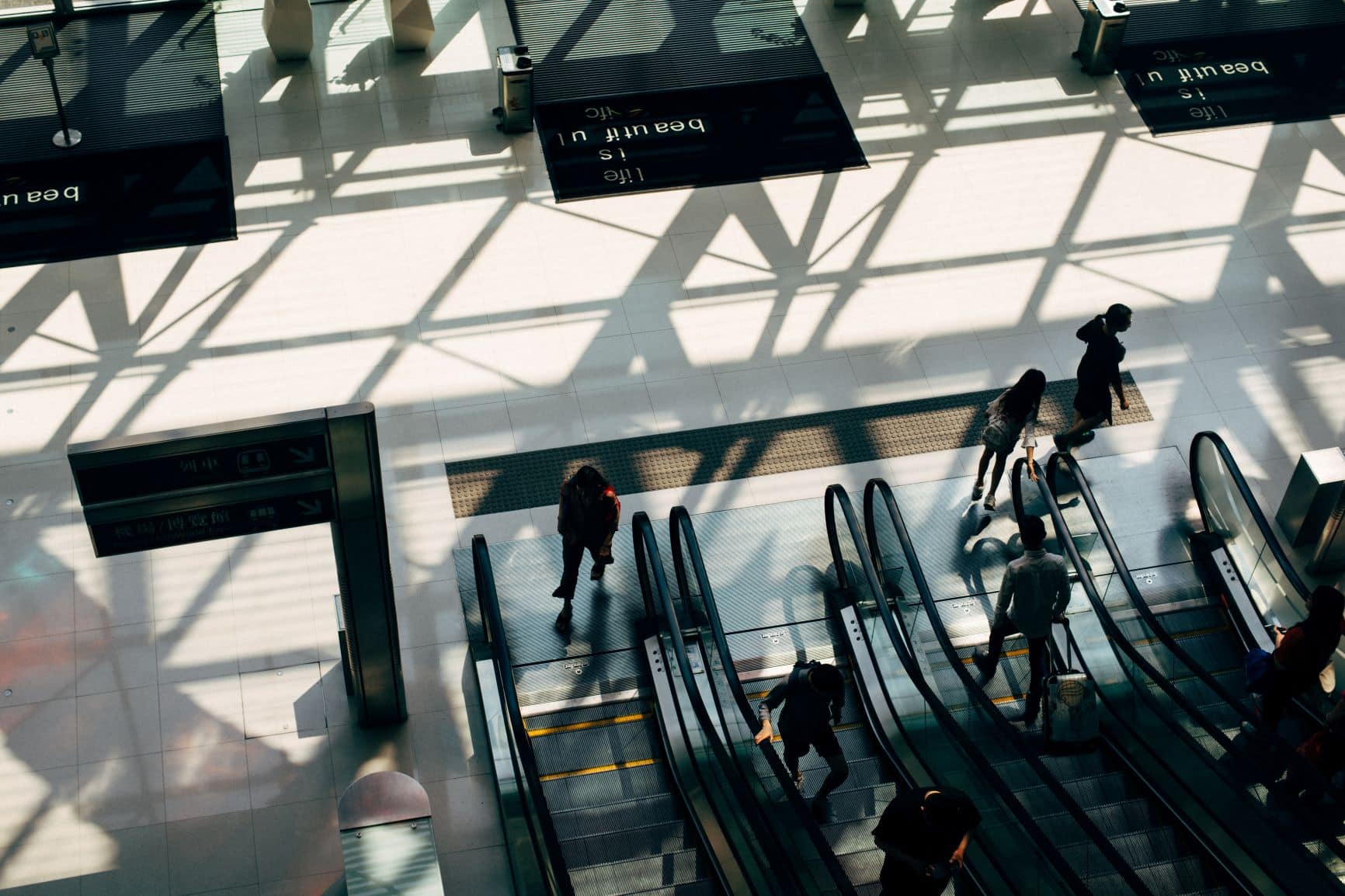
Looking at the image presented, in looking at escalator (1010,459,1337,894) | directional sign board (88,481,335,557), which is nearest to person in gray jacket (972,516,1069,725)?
escalator (1010,459,1337,894)

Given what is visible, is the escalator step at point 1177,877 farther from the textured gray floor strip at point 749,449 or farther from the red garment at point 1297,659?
the textured gray floor strip at point 749,449

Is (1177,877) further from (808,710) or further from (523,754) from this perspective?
(523,754)

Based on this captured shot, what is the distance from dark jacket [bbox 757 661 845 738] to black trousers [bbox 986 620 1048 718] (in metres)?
1.65

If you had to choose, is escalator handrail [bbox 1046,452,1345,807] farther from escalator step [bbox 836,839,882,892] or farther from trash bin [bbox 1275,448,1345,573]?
escalator step [bbox 836,839,882,892]

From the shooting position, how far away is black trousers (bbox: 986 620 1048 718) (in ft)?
31.4

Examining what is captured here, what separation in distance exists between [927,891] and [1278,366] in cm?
712

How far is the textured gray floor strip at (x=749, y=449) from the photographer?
452 inches

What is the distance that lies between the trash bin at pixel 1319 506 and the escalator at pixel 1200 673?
3.09ft

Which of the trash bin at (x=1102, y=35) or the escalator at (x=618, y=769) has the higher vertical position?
the trash bin at (x=1102, y=35)

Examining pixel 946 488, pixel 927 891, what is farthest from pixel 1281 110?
pixel 927 891

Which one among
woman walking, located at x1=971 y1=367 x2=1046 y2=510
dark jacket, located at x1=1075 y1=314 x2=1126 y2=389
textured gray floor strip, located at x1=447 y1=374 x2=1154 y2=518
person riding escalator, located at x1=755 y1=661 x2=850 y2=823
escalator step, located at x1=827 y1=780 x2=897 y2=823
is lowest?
escalator step, located at x1=827 y1=780 x2=897 y2=823

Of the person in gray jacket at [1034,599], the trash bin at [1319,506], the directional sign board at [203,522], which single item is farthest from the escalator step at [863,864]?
the trash bin at [1319,506]

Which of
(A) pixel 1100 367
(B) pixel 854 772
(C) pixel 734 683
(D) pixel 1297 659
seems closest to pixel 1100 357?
(A) pixel 1100 367

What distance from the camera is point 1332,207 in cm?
1407
